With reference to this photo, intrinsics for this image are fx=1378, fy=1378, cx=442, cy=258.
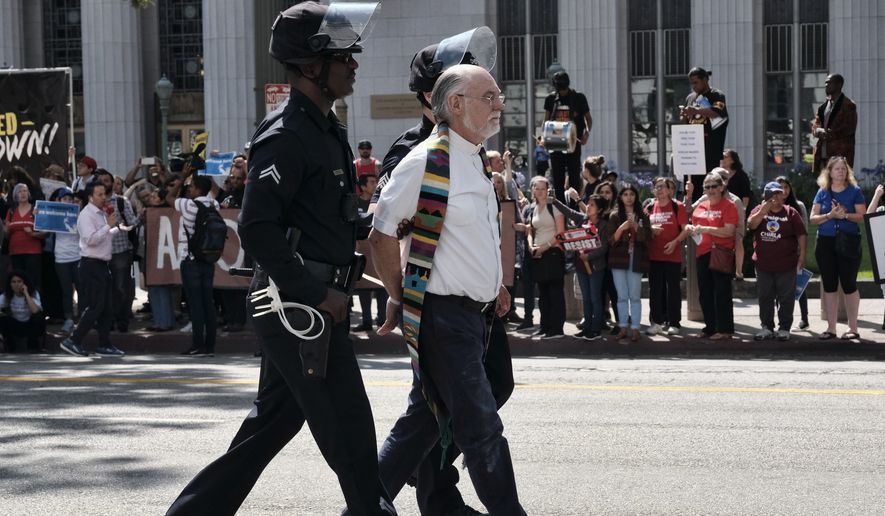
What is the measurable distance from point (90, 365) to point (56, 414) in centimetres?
394

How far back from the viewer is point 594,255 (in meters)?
15.0

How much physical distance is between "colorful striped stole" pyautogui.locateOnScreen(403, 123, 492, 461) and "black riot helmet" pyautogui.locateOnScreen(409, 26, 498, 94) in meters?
0.86

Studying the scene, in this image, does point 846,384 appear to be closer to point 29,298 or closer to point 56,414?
point 56,414

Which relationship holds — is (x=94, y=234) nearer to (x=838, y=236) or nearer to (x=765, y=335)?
(x=765, y=335)

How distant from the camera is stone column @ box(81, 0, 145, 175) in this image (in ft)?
107

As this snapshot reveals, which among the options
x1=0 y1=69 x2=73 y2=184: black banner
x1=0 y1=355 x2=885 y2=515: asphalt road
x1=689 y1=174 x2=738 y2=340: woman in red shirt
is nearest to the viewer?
x1=0 y1=355 x2=885 y2=515: asphalt road

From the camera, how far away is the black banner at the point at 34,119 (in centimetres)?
1919

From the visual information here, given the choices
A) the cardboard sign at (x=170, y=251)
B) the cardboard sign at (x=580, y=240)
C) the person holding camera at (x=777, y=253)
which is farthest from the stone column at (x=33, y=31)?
the person holding camera at (x=777, y=253)

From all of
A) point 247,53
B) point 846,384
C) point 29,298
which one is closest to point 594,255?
point 846,384

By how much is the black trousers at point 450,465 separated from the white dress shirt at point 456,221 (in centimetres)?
47

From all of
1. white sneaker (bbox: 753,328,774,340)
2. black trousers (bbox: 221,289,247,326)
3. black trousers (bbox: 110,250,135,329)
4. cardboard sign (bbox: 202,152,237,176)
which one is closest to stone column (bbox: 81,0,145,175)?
cardboard sign (bbox: 202,152,237,176)

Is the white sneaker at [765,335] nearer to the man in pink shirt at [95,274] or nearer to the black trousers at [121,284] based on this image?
the man in pink shirt at [95,274]

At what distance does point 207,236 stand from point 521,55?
60.4ft

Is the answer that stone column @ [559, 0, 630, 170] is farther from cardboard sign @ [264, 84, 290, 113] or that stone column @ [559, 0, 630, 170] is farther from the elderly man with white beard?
the elderly man with white beard
